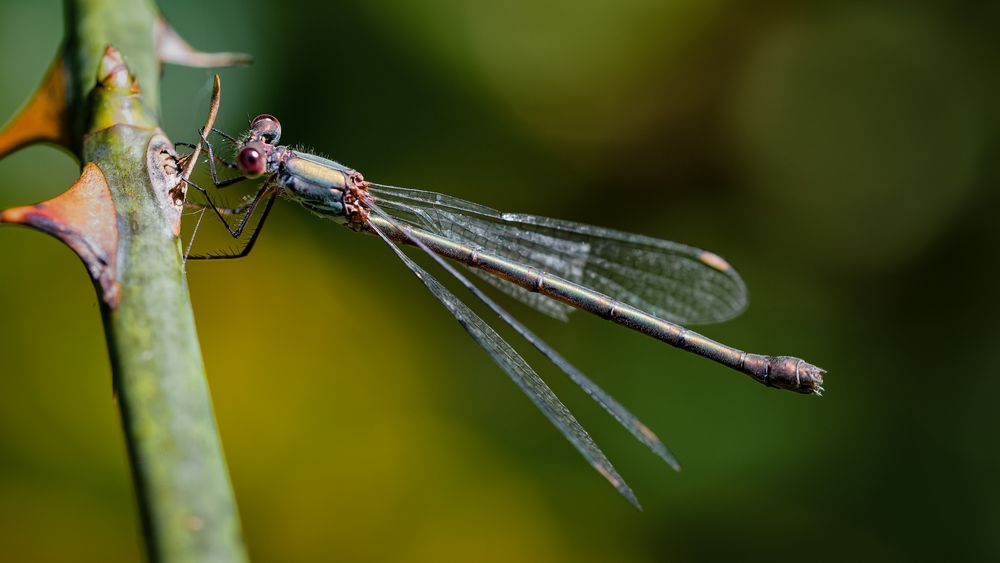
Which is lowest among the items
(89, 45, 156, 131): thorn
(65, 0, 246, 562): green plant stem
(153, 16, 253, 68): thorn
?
(65, 0, 246, 562): green plant stem

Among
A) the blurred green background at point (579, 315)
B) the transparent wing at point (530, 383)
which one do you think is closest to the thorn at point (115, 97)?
the blurred green background at point (579, 315)

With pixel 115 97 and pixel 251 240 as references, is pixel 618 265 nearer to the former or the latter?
pixel 251 240

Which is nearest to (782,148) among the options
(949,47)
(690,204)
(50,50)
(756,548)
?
(690,204)

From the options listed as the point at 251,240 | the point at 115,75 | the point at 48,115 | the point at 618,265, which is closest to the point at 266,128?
the point at 251,240

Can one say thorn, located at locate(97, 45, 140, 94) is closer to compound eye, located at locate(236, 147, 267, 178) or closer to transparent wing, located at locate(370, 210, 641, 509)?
compound eye, located at locate(236, 147, 267, 178)

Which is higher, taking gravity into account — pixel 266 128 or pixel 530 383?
pixel 266 128

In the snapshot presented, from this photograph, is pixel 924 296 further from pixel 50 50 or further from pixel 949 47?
pixel 50 50

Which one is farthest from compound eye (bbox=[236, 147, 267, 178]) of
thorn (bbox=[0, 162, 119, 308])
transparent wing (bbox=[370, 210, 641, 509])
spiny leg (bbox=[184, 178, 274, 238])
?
thorn (bbox=[0, 162, 119, 308])

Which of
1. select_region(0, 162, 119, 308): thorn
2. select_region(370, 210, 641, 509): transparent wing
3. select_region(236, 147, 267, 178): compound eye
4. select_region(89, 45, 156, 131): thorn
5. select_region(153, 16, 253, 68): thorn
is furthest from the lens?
select_region(236, 147, 267, 178): compound eye
